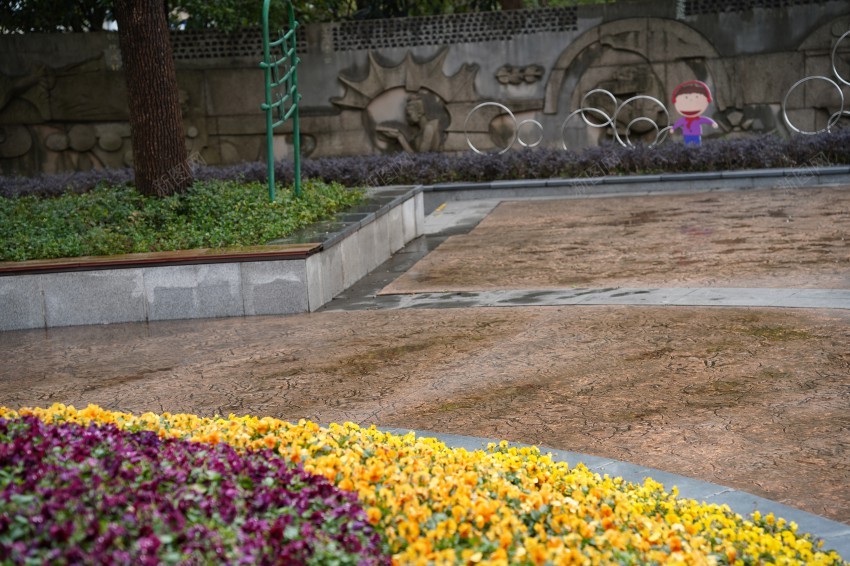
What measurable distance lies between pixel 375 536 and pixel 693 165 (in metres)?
14.7

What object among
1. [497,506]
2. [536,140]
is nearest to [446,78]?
[536,140]

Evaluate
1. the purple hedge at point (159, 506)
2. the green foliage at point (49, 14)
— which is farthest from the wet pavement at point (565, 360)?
the green foliage at point (49, 14)

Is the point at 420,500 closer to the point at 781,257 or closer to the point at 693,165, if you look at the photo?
the point at 781,257

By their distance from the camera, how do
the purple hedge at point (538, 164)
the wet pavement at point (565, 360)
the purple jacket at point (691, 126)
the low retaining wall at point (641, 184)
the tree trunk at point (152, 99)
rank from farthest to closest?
the purple jacket at point (691, 126), the purple hedge at point (538, 164), the low retaining wall at point (641, 184), the tree trunk at point (152, 99), the wet pavement at point (565, 360)

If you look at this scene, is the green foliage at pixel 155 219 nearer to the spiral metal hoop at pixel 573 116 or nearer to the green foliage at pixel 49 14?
the spiral metal hoop at pixel 573 116

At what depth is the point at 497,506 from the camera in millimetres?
3707

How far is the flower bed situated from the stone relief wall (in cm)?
1609

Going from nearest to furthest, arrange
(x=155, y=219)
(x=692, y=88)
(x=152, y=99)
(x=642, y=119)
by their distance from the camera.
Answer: (x=155, y=219), (x=152, y=99), (x=692, y=88), (x=642, y=119)

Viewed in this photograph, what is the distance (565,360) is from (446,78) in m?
13.8

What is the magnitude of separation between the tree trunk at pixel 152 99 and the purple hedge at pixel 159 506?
8077 mm

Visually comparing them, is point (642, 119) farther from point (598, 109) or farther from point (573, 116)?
point (573, 116)

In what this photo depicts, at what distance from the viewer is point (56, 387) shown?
24.5 ft

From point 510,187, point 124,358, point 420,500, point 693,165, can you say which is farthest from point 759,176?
point 420,500

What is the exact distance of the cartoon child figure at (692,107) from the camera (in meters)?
18.7
